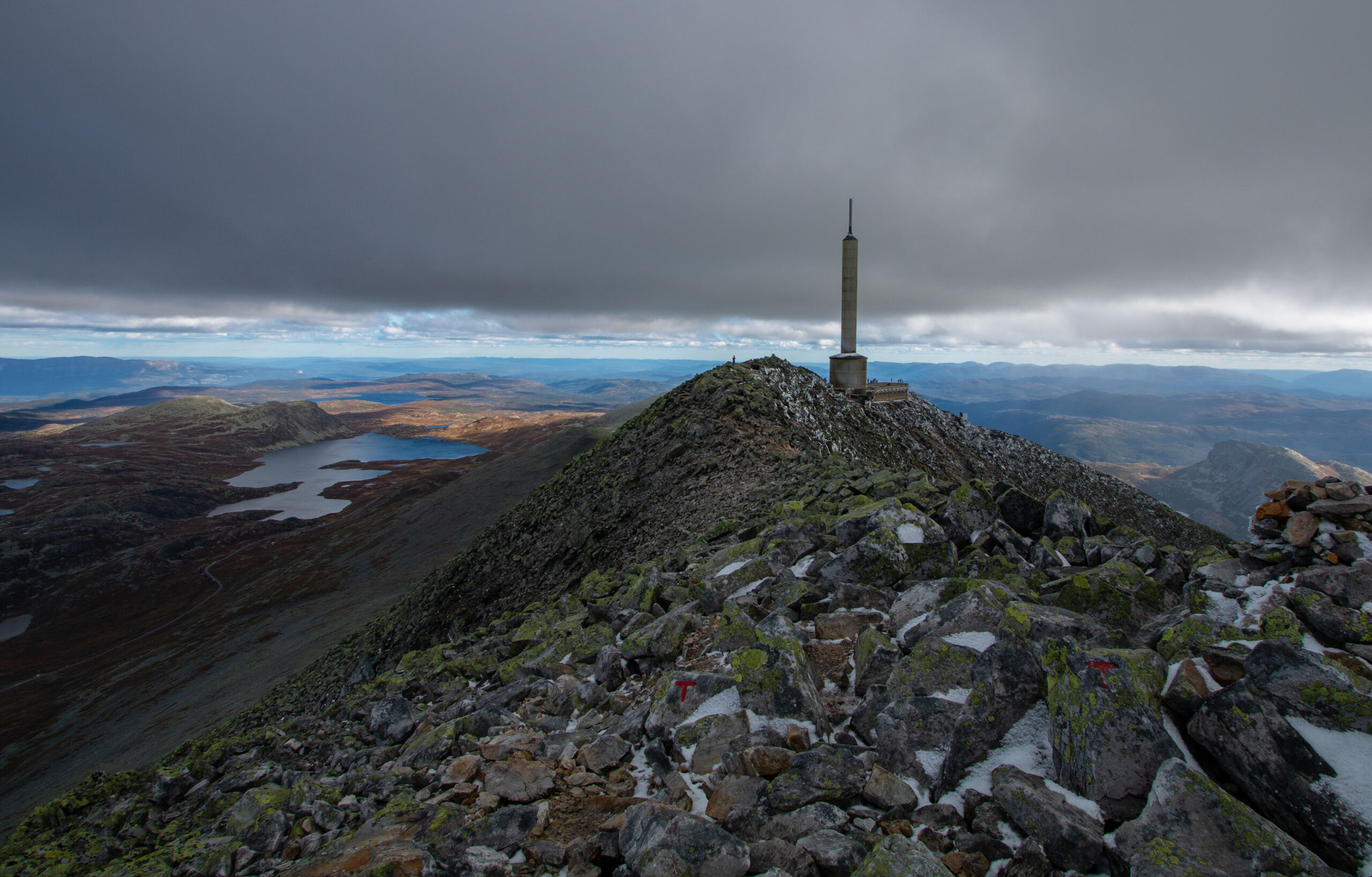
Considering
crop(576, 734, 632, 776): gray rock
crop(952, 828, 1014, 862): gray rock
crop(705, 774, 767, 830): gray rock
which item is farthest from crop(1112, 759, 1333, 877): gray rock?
crop(576, 734, 632, 776): gray rock

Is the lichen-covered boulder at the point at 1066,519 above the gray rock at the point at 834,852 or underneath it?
above

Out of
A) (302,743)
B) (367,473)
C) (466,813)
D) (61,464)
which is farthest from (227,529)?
(466,813)

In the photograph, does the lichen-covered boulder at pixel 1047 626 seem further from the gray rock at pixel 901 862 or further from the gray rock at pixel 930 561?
the gray rock at pixel 901 862

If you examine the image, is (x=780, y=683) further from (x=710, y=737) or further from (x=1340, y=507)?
(x=1340, y=507)

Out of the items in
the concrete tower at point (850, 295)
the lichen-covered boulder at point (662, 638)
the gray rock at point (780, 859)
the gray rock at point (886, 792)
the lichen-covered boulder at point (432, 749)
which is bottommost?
the lichen-covered boulder at point (432, 749)

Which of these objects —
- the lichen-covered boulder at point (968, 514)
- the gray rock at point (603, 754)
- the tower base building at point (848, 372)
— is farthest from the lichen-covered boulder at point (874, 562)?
the tower base building at point (848, 372)

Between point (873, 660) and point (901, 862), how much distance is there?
3.16 metres

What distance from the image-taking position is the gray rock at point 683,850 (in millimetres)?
4738

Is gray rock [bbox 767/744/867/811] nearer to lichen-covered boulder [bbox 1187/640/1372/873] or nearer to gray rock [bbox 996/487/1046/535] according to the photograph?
lichen-covered boulder [bbox 1187/640/1372/873]

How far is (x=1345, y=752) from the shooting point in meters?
4.19

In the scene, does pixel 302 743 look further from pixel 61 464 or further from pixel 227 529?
pixel 61 464

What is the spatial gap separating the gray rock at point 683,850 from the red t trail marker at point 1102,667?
3.62 meters

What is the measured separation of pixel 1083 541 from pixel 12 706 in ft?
317

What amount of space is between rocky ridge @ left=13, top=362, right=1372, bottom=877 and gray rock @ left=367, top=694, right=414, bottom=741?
0.17ft
